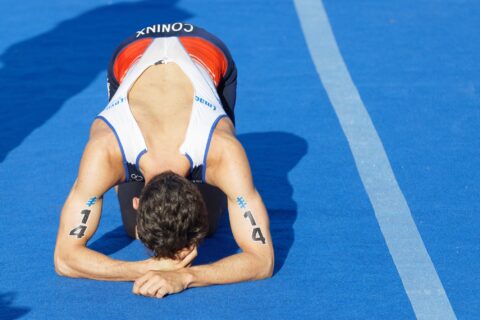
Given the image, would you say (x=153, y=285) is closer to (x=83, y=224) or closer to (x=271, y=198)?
(x=83, y=224)

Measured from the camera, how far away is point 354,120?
6105mm

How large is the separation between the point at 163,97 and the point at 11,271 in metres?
1.04

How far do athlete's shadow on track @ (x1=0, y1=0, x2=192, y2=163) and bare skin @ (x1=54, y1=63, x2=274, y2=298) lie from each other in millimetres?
1593

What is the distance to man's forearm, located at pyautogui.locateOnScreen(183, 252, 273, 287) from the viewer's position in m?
4.17

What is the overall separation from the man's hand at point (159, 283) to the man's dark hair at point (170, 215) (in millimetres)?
143

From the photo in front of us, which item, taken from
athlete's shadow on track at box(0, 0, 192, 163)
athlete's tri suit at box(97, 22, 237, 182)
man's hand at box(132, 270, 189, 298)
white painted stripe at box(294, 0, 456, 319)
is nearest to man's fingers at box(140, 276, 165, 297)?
man's hand at box(132, 270, 189, 298)

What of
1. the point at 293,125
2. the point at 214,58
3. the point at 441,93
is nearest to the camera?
the point at 214,58

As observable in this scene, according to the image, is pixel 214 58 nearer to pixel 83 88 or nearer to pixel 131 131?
pixel 131 131

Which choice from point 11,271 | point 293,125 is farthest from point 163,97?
point 293,125

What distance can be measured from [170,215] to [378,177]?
1.80m

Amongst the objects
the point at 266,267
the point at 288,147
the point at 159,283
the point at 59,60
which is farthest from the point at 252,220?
the point at 59,60

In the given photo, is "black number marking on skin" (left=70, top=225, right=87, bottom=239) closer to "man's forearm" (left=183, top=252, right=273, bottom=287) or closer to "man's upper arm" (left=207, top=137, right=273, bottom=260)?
"man's forearm" (left=183, top=252, right=273, bottom=287)

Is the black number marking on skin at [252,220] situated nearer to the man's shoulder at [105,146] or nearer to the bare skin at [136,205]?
the bare skin at [136,205]

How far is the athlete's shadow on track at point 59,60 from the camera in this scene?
20.4 feet
